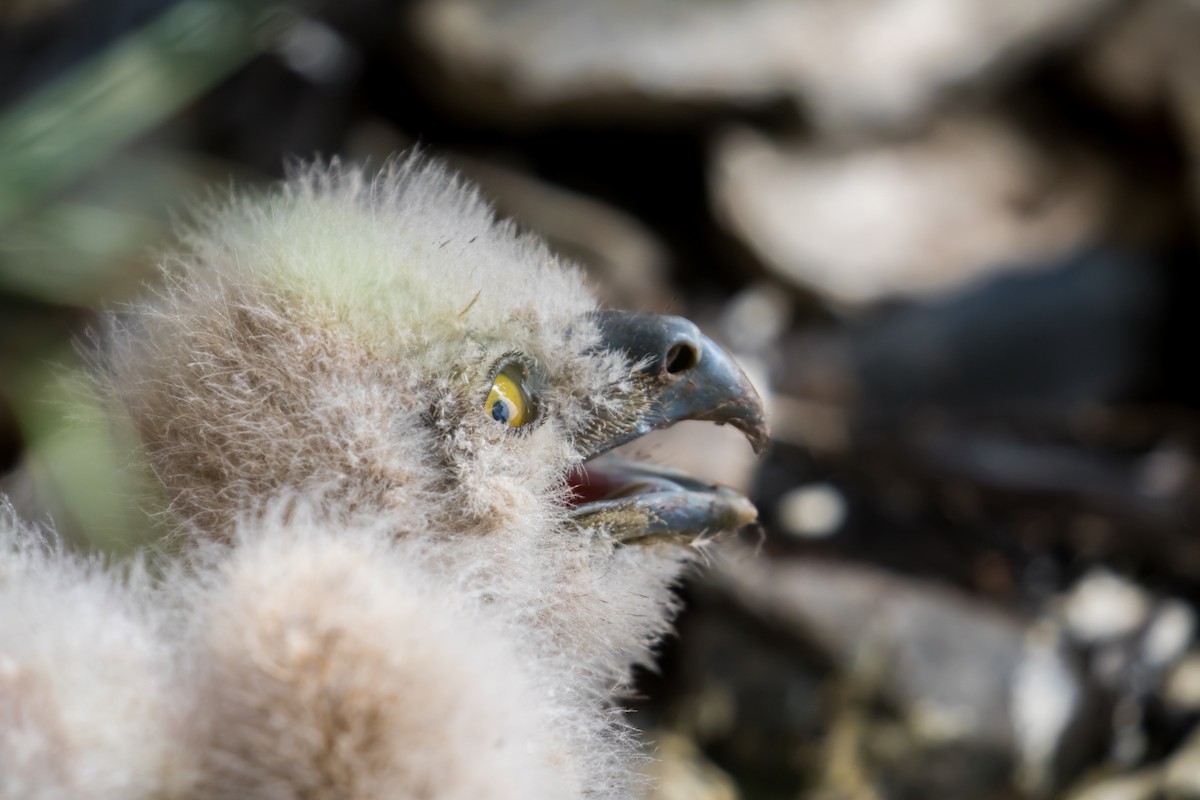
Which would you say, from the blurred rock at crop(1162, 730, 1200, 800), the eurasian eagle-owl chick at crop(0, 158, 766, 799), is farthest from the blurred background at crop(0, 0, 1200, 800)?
the eurasian eagle-owl chick at crop(0, 158, 766, 799)

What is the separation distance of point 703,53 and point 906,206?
672 mm

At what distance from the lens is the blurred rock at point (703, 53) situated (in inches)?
106

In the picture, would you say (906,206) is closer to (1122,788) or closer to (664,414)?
(1122,788)

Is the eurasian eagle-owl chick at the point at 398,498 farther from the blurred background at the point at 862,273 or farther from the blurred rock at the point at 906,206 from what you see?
the blurred rock at the point at 906,206

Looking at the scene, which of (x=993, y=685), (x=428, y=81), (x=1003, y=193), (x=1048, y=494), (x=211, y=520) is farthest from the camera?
(x=1003, y=193)

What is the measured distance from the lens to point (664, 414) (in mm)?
860

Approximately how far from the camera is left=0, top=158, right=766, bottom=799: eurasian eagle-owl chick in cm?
59

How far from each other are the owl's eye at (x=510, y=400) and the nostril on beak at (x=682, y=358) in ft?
0.36

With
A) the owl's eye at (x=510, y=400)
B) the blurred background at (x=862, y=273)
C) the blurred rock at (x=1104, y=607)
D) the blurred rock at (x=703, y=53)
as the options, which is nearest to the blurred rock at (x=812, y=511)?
the blurred background at (x=862, y=273)

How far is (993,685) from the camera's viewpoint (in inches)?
73.2

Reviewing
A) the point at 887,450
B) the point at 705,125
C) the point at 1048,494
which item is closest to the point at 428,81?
the point at 705,125

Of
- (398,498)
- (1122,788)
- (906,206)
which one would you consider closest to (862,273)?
(906,206)

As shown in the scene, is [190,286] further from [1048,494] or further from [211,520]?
[1048,494]

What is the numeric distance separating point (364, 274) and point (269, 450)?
0.44 feet
